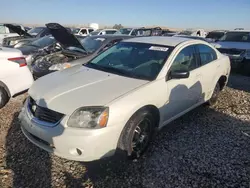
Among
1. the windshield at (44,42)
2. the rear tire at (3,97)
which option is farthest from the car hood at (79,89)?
the windshield at (44,42)

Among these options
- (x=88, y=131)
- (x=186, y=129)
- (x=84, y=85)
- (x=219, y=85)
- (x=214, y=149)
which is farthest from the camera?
(x=219, y=85)

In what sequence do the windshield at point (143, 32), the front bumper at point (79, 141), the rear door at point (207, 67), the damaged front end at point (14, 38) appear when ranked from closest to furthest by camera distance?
the front bumper at point (79, 141) → the rear door at point (207, 67) → the damaged front end at point (14, 38) → the windshield at point (143, 32)

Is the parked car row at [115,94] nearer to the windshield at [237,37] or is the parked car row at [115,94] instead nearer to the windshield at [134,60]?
the windshield at [134,60]

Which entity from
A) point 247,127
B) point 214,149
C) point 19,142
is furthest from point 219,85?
point 19,142

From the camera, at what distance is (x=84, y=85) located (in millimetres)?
3354

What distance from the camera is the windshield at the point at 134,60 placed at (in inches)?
145

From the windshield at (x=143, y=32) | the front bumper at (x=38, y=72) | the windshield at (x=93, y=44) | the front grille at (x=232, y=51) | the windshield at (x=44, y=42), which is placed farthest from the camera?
the windshield at (x=143, y=32)

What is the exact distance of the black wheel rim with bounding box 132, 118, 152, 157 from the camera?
328 centimetres

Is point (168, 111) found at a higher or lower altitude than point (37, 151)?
higher

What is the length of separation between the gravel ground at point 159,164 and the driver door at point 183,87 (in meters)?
0.47

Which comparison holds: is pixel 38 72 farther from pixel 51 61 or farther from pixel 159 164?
pixel 159 164

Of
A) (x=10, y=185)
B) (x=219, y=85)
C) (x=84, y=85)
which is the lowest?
(x=10, y=185)

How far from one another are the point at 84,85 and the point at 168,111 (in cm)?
135

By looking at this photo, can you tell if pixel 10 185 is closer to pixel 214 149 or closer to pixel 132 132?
pixel 132 132
